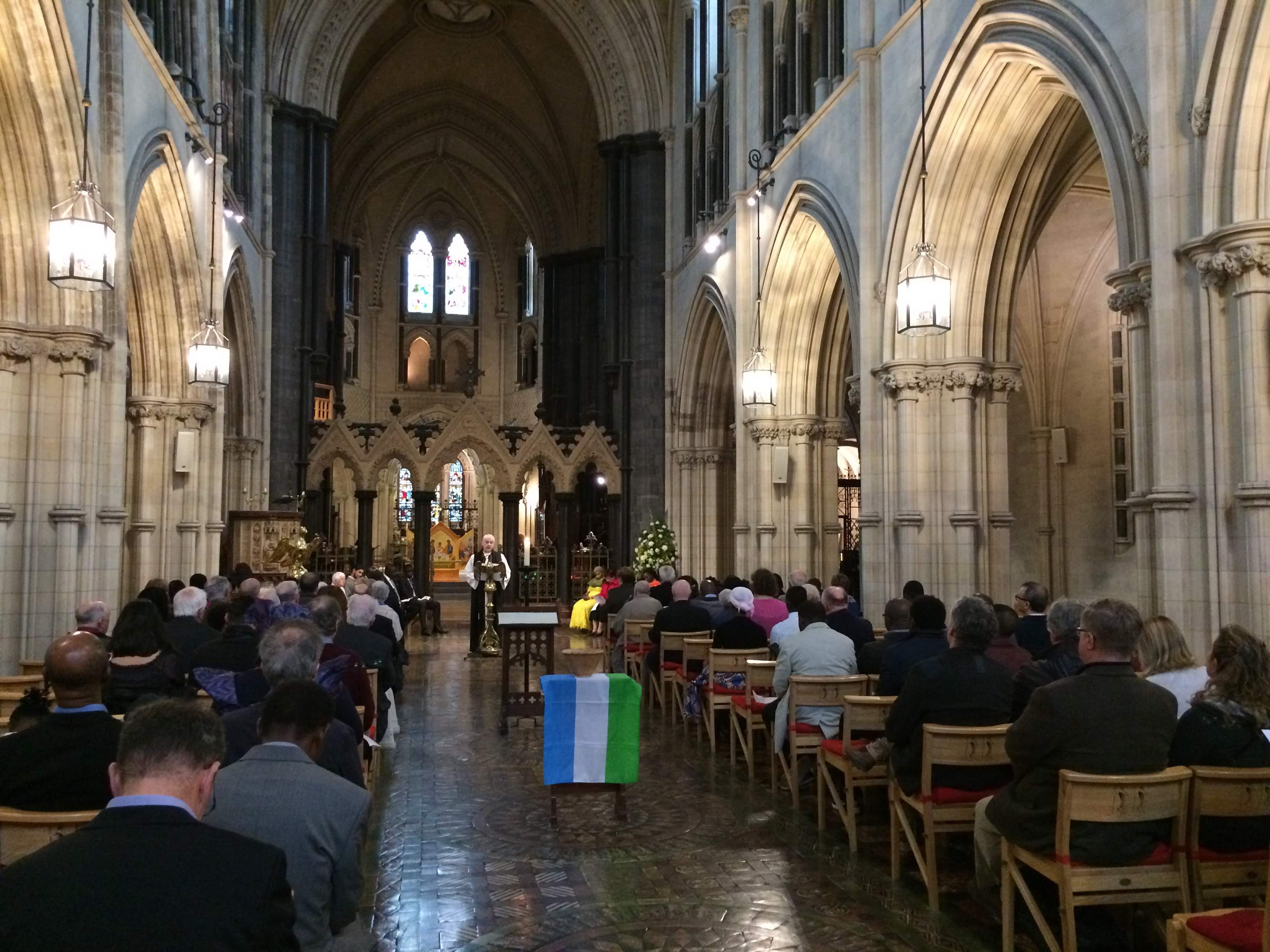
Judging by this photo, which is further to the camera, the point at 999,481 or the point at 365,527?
the point at 365,527

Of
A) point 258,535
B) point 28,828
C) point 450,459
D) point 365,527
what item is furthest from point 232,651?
point 450,459

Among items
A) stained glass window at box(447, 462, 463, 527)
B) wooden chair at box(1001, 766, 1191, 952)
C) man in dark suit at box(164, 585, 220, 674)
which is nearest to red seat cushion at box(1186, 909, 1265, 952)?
wooden chair at box(1001, 766, 1191, 952)

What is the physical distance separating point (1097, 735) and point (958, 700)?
1037 millimetres

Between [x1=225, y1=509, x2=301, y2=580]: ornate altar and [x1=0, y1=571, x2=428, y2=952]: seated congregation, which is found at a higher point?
[x1=225, y1=509, x2=301, y2=580]: ornate altar

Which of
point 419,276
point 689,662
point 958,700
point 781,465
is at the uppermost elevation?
point 419,276

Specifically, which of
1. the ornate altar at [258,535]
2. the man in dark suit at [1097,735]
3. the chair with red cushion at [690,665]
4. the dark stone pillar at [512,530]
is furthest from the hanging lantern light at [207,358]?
the man in dark suit at [1097,735]

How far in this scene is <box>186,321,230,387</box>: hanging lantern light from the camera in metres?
12.9

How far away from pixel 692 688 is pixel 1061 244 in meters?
11.2

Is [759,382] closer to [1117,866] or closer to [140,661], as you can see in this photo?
[140,661]

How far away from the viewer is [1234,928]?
118 inches

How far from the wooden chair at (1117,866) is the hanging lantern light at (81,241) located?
748 centimetres

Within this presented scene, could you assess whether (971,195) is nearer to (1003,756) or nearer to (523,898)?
(1003,756)

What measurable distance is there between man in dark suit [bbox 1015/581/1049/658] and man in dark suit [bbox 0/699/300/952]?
563 centimetres

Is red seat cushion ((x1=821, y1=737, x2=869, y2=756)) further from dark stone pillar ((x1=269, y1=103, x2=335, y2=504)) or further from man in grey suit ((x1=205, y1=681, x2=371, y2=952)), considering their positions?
dark stone pillar ((x1=269, y1=103, x2=335, y2=504))
